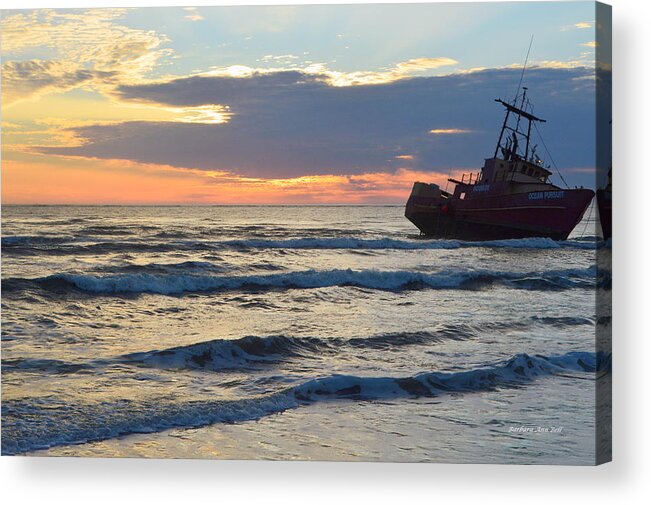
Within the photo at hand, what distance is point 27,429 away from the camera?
570 centimetres

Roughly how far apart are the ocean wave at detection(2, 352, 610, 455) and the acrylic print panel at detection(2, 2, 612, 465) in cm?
2

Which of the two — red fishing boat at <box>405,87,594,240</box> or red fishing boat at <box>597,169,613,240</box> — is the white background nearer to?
red fishing boat at <box>597,169,613,240</box>

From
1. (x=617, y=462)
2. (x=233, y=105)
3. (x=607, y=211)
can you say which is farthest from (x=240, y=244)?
(x=617, y=462)

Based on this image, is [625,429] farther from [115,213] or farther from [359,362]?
[115,213]

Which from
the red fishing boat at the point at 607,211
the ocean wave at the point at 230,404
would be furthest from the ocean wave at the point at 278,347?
the red fishing boat at the point at 607,211

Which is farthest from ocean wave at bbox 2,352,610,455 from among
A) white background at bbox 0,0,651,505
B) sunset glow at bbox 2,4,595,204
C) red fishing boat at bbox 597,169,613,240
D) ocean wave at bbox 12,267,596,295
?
sunset glow at bbox 2,4,595,204

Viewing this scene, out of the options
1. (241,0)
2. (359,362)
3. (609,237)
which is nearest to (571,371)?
(609,237)

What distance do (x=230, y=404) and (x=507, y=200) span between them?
10.2 ft

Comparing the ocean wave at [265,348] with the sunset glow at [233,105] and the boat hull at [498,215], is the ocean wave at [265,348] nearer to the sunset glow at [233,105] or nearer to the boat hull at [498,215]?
the boat hull at [498,215]

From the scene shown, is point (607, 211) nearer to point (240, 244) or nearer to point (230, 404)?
point (230, 404)

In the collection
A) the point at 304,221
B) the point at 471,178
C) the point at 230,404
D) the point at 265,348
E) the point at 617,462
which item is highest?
the point at 471,178

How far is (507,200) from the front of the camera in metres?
7.22

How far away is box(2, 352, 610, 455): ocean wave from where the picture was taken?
5574mm

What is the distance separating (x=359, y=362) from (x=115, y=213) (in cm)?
228
